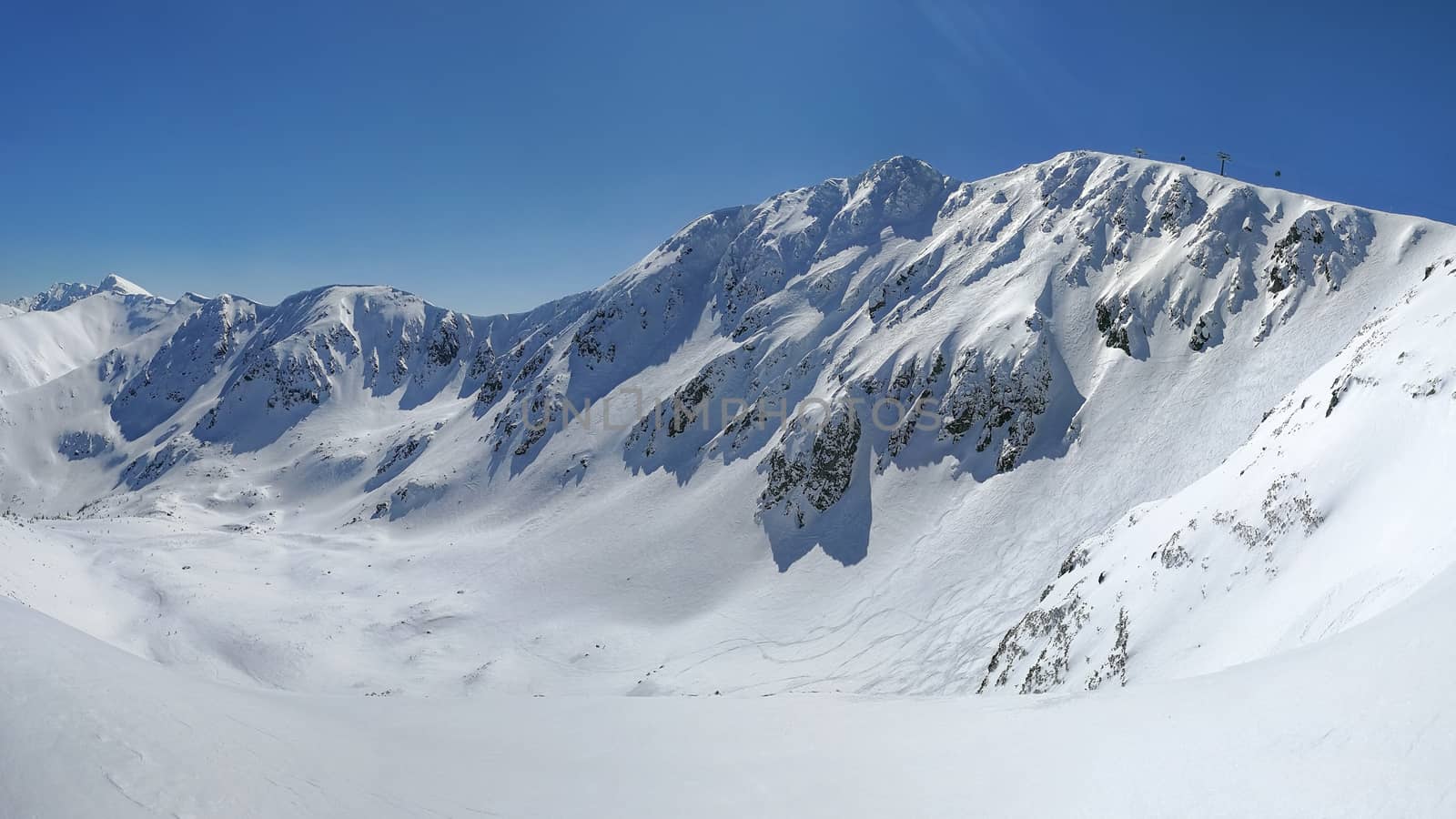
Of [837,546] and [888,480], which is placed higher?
[888,480]

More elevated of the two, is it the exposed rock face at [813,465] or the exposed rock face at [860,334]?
the exposed rock face at [860,334]

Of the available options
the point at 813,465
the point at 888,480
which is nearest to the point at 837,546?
the point at 888,480

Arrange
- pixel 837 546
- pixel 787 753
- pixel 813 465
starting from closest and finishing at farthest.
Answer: pixel 787 753 < pixel 837 546 < pixel 813 465

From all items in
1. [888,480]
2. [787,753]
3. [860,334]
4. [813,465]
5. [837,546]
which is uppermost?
[860,334]

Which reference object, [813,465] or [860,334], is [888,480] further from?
[860,334]

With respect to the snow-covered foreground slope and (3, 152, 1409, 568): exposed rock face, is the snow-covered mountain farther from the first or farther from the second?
the snow-covered foreground slope

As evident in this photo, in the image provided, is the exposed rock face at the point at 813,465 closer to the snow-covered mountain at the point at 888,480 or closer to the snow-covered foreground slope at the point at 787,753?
the snow-covered mountain at the point at 888,480

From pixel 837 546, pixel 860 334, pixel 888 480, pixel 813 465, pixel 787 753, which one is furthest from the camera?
pixel 860 334

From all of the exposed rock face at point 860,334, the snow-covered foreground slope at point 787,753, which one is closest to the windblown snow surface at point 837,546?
the snow-covered foreground slope at point 787,753
